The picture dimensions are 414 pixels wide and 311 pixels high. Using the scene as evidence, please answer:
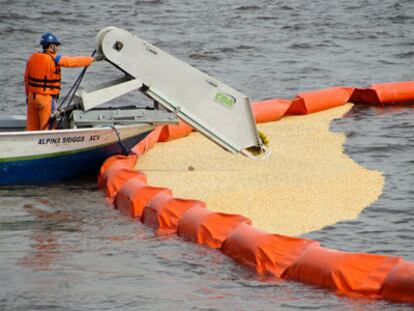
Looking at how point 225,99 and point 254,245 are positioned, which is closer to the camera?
point 254,245

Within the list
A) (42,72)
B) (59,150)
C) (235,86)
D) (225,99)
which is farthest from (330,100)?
(42,72)

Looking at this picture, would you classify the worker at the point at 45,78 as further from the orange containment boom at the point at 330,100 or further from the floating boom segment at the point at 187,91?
the orange containment boom at the point at 330,100

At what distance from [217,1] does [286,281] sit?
26577 mm

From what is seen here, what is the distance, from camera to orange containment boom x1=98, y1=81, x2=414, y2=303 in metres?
10.3

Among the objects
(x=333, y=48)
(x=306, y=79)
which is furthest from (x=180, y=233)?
(x=333, y=48)

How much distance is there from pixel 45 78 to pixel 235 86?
9.74 metres

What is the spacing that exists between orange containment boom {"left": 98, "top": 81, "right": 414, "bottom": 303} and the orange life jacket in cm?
133

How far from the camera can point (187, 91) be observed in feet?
49.2

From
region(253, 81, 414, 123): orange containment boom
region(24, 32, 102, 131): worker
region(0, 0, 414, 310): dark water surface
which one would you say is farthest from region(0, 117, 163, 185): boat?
region(253, 81, 414, 123): orange containment boom

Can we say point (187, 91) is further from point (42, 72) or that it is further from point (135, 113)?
point (42, 72)

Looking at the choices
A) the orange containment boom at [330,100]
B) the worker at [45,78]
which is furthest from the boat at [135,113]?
the orange containment boom at [330,100]

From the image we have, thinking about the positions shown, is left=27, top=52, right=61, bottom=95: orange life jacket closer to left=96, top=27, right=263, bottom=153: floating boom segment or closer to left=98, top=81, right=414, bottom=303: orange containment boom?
left=96, top=27, right=263, bottom=153: floating boom segment

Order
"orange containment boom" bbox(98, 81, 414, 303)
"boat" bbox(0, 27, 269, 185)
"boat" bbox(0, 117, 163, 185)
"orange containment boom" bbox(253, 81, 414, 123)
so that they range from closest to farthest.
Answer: "orange containment boom" bbox(98, 81, 414, 303), "boat" bbox(0, 117, 163, 185), "boat" bbox(0, 27, 269, 185), "orange containment boom" bbox(253, 81, 414, 123)

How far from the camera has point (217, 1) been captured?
36.8m
